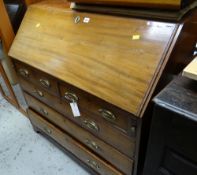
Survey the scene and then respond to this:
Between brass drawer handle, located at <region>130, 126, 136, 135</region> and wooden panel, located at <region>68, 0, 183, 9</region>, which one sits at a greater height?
wooden panel, located at <region>68, 0, 183, 9</region>

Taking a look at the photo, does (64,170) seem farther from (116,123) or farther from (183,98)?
(183,98)

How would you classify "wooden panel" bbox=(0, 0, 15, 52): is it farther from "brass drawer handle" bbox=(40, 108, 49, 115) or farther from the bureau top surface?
"brass drawer handle" bbox=(40, 108, 49, 115)

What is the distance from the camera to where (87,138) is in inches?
43.0

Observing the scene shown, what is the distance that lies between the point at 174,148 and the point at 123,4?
0.60 m

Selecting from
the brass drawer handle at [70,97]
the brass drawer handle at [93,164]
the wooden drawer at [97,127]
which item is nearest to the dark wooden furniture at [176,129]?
the wooden drawer at [97,127]

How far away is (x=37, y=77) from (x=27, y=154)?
0.75 metres

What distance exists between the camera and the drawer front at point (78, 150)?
1094 mm

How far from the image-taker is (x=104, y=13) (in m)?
0.93

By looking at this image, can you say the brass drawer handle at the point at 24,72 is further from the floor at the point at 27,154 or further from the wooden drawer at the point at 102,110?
the floor at the point at 27,154

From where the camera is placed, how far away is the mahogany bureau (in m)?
0.73

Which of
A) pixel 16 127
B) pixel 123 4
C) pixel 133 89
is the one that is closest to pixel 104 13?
pixel 123 4

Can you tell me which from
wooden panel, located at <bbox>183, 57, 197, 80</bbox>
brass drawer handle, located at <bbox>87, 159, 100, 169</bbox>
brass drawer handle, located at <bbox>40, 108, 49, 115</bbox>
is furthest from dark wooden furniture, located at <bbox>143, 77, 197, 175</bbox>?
brass drawer handle, located at <bbox>40, 108, 49, 115</bbox>

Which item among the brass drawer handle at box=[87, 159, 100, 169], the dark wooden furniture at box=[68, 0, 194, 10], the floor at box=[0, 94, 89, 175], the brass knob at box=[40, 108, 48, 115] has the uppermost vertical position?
the dark wooden furniture at box=[68, 0, 194, 10]

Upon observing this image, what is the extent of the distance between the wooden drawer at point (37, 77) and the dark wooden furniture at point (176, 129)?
0.59 metres
